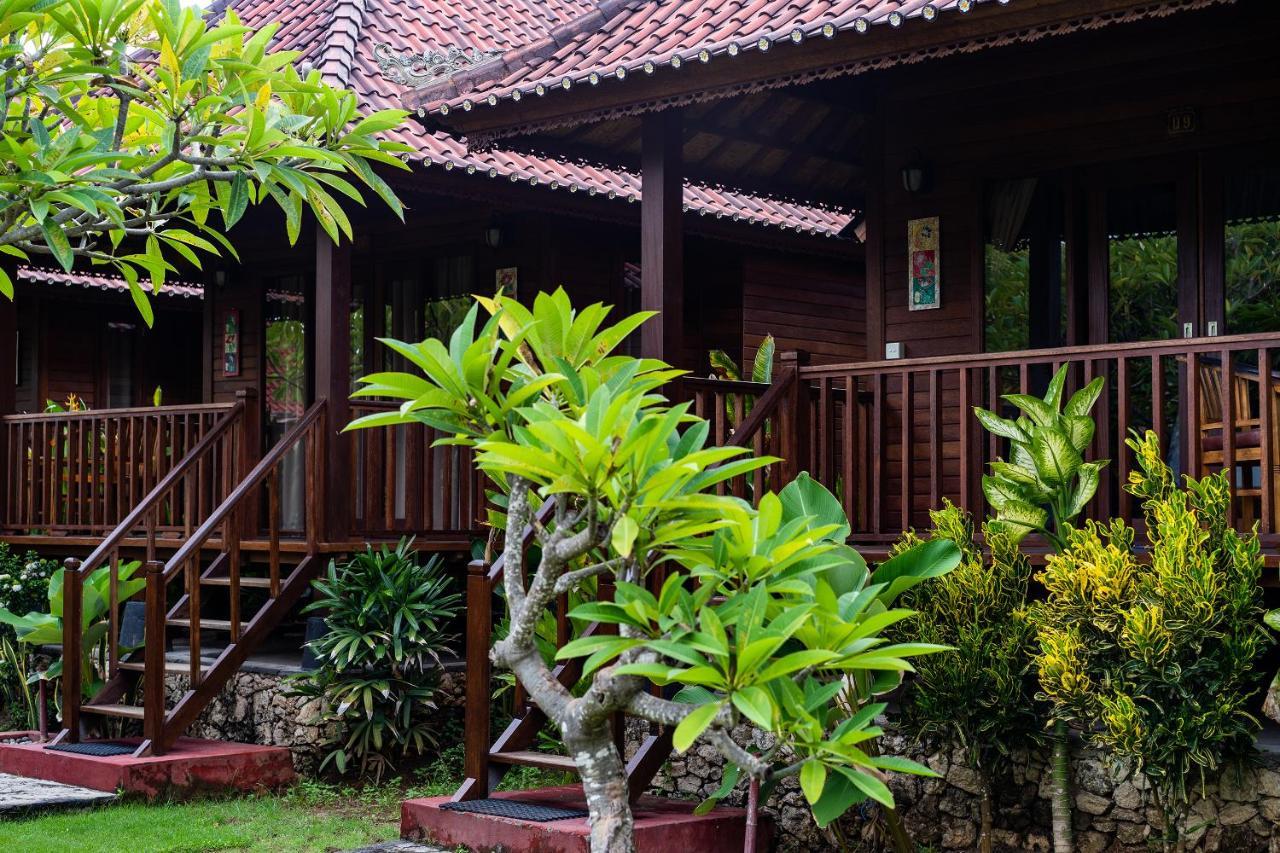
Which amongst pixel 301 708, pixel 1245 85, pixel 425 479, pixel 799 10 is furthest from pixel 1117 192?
pixel 301 708

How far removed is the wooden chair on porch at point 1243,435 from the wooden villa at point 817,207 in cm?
3

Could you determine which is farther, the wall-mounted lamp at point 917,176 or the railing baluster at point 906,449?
the wall-mounted lamp at point 917,176

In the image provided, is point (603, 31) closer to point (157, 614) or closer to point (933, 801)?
point (157, 614)

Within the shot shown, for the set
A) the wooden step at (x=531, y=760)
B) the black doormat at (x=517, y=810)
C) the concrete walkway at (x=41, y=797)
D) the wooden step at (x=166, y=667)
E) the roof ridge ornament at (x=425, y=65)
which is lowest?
the concrete walkway at (x=41, y=797)

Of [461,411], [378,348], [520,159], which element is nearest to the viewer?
[461,411]

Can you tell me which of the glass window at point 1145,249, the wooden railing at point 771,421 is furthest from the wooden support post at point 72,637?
the glass window at point 1145,249

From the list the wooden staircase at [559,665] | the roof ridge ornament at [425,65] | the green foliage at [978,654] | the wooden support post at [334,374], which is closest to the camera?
the green foliage at [978,654]

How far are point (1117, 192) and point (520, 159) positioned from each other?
4.71 meters

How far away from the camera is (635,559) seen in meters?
4.83

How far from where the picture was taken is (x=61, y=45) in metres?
5.93

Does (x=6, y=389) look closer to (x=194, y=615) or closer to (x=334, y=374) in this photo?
(x=334, y=374)

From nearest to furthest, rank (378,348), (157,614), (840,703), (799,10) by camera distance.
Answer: (840,703), (799,10), (157,614), (378,348)

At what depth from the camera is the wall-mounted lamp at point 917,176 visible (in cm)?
1016

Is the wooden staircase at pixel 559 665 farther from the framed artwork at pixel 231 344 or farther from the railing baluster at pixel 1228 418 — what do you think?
the framed artwork at pixel 231 344
